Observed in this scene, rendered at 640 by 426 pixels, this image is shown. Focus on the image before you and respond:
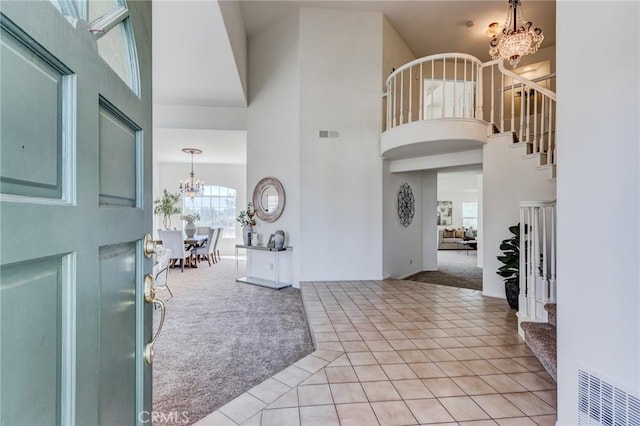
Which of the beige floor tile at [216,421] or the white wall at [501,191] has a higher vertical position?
the white wall at [501,191]

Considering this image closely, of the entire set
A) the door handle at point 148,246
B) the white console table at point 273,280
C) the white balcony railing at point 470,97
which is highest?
the white balcony railing at point 470,97

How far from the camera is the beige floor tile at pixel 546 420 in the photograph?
5.45 feet

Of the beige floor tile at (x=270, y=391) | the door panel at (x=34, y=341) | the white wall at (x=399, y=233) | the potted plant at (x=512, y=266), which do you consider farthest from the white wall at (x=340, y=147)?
the door panel at (x=34, y=341)

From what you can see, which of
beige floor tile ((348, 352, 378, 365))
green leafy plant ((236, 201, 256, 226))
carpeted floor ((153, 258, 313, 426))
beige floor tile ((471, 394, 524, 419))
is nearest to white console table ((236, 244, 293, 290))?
carpeted floor ((153, 258, 313, 426))

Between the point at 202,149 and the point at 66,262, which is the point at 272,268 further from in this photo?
the point at 66,262

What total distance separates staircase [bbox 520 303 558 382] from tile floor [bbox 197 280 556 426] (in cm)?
14

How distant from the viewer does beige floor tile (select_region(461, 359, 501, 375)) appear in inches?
85.2

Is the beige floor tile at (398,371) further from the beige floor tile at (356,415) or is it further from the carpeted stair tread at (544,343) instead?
the carpeted stair tread at (544,343)

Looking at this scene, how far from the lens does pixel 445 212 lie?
12617mm

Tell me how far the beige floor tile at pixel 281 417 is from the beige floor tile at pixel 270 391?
101 millimetres

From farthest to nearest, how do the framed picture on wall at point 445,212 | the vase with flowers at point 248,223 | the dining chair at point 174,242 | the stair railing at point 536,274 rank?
the framed picture on wall at point 445,212
the dining chair at point 174,242
the vase with flowers at point 248,223
the stair railing at point 536,274

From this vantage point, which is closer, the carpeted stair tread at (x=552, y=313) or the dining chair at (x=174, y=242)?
the carpeted stair tread at (x=552, y=313)

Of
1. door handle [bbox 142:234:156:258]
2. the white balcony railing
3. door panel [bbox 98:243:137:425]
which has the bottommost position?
door panel [bbox 98:243:137:425]

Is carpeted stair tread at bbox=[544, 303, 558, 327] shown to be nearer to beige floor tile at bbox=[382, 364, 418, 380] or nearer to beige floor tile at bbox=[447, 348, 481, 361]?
beige floor tile at bbox=[447, 348, 481, 361]
